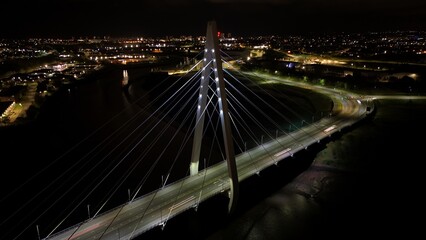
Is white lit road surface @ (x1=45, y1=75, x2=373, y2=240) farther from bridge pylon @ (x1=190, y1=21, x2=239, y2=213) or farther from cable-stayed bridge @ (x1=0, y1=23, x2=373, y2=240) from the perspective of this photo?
bridge pylon @ (x1=190, y1=21, x2=239, y2=213)

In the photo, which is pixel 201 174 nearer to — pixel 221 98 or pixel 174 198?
pixel 174 198

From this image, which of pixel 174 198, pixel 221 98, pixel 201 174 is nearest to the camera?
pixel 221 98

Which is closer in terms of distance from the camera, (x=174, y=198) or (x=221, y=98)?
(x=221, y=98)

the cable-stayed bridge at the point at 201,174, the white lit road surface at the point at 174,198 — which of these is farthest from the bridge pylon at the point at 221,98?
the white lit road surface at the point at 174,198

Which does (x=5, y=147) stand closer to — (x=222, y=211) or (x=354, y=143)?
(x=222, y=211)

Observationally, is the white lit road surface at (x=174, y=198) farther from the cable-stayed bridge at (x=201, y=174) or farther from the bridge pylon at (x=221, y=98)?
the bridge pylon at (x=221, y=98)

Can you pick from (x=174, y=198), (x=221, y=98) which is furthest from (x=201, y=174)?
(x=221, y=98)

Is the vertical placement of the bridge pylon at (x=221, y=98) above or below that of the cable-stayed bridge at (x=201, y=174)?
above

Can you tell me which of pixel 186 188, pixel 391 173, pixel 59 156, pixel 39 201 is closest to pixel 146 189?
pixel 186 188

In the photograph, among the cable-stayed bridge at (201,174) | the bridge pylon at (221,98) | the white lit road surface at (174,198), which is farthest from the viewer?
the bridge pylon at (221,98)
